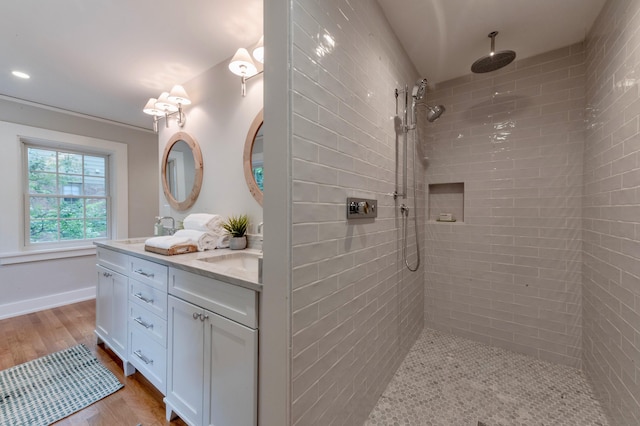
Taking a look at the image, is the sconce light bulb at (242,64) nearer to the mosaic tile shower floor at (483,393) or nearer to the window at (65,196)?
the mosaic tile shower floor at (483,393)

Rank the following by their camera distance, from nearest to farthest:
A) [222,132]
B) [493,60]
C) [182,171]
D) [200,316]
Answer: [200,316], [493,60], [222,132], [182,171]

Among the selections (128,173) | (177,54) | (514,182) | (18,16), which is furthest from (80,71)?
(514,182)

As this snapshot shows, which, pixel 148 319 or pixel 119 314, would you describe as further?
pixel 119 314

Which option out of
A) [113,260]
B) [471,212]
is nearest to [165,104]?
[113,260]

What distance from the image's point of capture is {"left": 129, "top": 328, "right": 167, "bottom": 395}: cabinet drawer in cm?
148

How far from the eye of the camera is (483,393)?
5.26ft

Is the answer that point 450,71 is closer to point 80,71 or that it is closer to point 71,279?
point 80,71

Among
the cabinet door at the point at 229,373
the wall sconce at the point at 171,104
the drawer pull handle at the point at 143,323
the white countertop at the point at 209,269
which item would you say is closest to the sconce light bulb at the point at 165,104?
the wall sconce at the point at 171,104

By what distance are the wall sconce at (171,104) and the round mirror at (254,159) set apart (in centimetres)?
91

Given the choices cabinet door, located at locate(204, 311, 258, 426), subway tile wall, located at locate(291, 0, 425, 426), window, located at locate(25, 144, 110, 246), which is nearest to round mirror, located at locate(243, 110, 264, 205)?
subway tile wall, located at locate(291, 0, 425, 426)

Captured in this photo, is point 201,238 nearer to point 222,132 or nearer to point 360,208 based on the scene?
point 222,132

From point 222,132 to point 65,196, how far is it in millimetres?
2826

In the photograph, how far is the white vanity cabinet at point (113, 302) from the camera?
5.98 feet

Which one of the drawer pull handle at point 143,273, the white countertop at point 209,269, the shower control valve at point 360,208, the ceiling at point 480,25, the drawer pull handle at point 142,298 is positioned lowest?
the drawer pull handle at point 142,298
